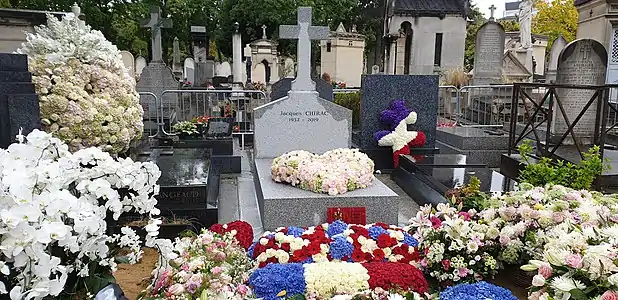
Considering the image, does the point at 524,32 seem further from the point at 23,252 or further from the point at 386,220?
the point at 23,252

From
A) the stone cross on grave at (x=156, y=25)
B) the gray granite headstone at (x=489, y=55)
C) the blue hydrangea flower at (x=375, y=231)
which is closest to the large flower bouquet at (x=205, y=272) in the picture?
the blue hydrangea flower at (x=375, y=231)

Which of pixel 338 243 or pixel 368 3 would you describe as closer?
pixel 338 243

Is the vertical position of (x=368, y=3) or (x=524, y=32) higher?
(x=368, y=3)

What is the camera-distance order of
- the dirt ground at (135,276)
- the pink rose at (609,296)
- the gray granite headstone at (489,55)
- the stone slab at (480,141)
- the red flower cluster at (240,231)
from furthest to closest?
the gray granite headstone at (489,55) → the stone slab at (480,141) → the red flower cluster at (240,231) → the dirt ground at (135,276) → the pink rose at (609,296)

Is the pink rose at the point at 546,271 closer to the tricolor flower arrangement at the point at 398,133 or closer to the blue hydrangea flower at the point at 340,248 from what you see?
the blue hydrangea flower at the point at 340,248

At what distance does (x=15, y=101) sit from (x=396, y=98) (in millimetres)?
6100

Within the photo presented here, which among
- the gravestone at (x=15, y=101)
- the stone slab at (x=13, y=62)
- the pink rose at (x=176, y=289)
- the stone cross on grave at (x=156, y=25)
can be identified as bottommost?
the pink rose at (x=176, y=289)

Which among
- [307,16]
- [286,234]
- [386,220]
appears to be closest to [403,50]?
[307,16]

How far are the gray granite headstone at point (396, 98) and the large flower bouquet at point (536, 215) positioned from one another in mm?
5109

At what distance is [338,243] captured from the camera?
3770mm

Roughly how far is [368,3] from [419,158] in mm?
32696

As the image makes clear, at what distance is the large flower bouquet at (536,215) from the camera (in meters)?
3.12

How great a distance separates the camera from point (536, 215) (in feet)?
10.7

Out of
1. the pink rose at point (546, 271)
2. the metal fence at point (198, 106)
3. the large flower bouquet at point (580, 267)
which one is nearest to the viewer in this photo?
the large flower bouquet at point (580, 267)
